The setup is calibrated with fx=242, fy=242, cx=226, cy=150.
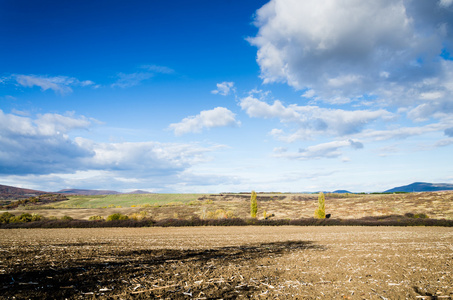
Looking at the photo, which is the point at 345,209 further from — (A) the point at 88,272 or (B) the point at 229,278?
(A) the point at 88,272

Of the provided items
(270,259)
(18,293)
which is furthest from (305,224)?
(18,293)

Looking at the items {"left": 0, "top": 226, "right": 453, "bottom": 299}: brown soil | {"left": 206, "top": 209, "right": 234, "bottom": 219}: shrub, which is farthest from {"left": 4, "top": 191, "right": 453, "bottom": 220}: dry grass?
{"left": 0, "top": 226, "right": 453, "bottom": 299}: brown soil

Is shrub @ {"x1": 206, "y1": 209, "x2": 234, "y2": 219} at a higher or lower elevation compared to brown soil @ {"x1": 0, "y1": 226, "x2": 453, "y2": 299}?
lower

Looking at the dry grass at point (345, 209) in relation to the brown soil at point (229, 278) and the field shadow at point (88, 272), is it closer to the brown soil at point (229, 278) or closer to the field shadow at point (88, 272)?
the field shadow at point (88, 272)

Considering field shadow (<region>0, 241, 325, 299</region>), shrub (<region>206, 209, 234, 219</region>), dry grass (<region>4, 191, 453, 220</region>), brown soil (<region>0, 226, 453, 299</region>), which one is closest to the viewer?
field shadow (<region>0, 241, 325, 299</region>)

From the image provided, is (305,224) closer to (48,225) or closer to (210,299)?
(210,299)

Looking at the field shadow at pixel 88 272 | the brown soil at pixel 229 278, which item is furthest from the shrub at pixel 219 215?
the brown soil at pixel 229 278

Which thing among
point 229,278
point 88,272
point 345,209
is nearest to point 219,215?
point 345,209

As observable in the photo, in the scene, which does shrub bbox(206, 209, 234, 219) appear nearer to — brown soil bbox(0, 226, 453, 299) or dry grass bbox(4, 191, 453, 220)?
dry grass bbox(4, 191, 453, 220)

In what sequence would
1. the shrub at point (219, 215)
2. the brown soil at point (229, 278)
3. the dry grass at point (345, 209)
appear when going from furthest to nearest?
the shrub at point (219, 215), the dry grass at point (345, 209), the brown soil at point (229, 278)

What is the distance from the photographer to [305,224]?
46.5m

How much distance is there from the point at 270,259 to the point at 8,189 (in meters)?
230

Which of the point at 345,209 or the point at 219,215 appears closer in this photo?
the point at 219,215

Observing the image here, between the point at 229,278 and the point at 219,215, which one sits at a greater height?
the point at 229,278
